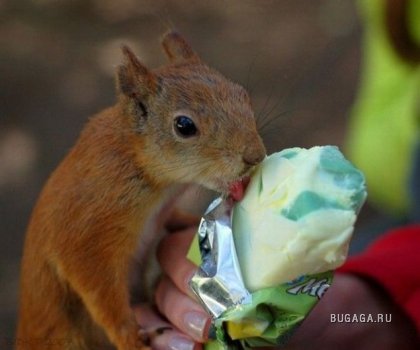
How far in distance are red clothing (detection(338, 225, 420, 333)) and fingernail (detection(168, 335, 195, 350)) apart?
401 millimetres

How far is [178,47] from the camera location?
1.06 m

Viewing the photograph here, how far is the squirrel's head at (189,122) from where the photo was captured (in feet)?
3.04

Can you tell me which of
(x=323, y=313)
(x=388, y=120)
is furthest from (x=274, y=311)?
(x=388, y=120)

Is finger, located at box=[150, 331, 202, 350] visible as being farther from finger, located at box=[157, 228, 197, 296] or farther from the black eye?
the black eye

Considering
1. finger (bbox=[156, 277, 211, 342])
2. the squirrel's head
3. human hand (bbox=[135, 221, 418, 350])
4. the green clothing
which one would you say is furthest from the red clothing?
the squirrel's head

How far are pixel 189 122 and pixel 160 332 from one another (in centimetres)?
31

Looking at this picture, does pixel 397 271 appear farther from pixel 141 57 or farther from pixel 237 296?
pixel 141 57

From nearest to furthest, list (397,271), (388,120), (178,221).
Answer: (178,221), (397,271), (388,120)

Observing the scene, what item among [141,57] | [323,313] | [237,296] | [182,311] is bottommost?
[323,313]

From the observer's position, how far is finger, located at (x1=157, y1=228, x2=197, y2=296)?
1.08 metres

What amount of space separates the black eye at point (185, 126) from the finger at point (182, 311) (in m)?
0.23

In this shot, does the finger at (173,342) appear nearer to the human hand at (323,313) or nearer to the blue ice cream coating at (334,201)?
the human hand at (323,313)

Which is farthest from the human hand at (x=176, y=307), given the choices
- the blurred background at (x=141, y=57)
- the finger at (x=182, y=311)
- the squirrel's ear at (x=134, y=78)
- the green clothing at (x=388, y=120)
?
the blurred background at (x=141, y=57)

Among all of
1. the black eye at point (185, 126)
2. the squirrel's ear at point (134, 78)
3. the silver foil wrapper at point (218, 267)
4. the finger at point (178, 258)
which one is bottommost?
the finger at point (178, 258)
